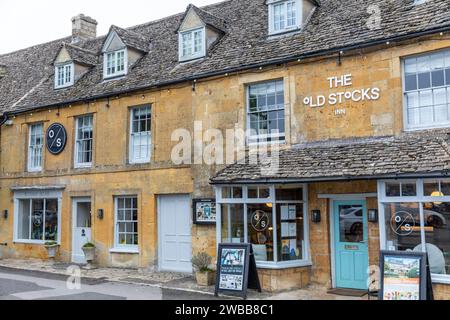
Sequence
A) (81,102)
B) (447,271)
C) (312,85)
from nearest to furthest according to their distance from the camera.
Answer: (447,271)
(312,85)
(81,102)

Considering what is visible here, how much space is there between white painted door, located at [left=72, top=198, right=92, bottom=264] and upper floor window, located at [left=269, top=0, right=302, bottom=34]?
8.70 m

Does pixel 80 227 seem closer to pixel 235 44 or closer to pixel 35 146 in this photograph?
pixel 35 146

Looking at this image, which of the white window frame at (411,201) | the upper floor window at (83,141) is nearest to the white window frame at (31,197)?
the upper floor window at (83,141)

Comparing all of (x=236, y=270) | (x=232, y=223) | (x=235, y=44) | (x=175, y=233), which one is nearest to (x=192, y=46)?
(x=235, y=44)

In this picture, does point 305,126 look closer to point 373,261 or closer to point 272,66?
point 272,66

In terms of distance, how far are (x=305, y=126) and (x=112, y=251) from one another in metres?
7.70

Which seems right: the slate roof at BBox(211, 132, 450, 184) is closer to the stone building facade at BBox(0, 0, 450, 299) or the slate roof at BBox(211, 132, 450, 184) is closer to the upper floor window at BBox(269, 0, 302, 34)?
the stone building facade at BBox(0, 0, 450, 299)

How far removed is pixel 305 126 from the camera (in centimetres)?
1303

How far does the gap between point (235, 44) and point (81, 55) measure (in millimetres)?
7415

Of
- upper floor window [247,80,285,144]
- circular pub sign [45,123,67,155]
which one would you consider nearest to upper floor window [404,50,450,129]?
upper floor window [247,80,285,144]

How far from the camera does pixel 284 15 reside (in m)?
14.8

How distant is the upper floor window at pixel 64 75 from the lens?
19359mm

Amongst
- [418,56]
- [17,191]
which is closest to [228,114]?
[418,56]
